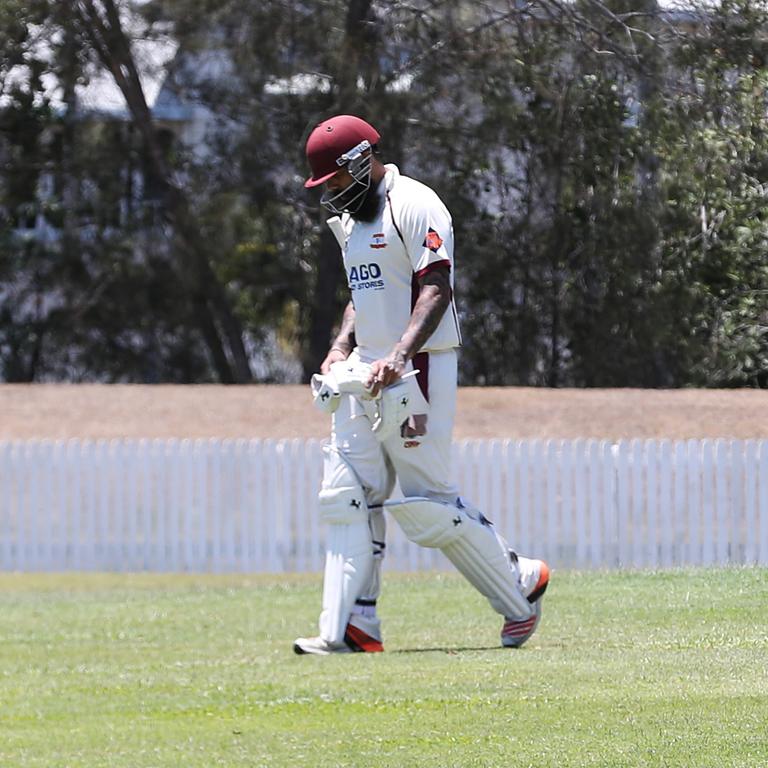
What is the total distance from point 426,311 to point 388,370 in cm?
29

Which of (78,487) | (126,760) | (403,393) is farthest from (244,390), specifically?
(126,760)

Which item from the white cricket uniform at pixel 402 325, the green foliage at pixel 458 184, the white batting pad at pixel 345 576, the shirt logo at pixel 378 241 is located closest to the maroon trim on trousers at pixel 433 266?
the white cricket uniform at pixel 402 325

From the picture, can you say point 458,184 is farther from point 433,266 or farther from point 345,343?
point 433,266

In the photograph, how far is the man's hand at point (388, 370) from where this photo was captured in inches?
265

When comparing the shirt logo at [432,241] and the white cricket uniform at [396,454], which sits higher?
the shirt logo at [432,241]

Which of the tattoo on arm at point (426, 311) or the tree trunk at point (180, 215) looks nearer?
the tattoo on arm at point (426, 311)

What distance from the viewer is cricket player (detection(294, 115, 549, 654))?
691 centimetres

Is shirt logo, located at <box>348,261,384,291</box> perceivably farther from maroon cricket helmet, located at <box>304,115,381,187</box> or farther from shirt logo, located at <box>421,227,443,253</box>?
maroon cricket helmet, located at <box>304,115,381,187</box>

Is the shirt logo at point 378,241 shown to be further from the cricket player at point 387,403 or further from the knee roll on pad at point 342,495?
the knee roll on pad at point 342,495

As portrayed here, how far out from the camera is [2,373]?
79.3 ft

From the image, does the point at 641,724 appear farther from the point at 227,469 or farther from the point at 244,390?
the point at 244,390

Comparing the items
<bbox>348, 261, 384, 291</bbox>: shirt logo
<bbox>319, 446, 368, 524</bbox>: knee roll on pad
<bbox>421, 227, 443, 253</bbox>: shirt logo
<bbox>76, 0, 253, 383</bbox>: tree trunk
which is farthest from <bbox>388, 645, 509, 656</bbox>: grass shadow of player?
<bbox>76, 0, 253, 383</bbox>: tree trunk

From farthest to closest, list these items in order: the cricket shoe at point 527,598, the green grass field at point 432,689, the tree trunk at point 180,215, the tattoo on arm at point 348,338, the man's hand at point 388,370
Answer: the tree trunk at point 180,215, the tattoo on arm at point 348,338, the cricket shoe at point 527,598, the man's hand at point 388,370, the green grass field at point 432,689

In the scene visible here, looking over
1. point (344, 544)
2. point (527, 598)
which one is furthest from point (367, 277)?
point (527, 598)
